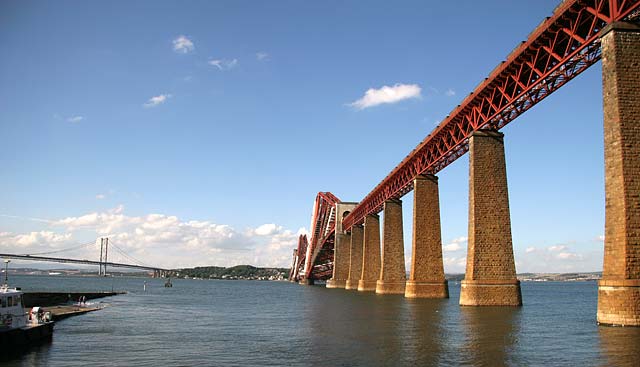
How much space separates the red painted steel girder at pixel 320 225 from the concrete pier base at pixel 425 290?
75962 millimetres

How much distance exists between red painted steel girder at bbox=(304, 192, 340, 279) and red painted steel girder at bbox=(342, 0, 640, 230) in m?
78.2

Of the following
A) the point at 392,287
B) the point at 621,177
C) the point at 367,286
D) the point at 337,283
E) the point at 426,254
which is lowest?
the point at 337,283

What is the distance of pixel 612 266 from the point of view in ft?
79.3

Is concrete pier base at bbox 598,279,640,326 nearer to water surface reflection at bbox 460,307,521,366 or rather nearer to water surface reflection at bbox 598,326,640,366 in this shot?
water surface reflection at bbox 598,326,640,366

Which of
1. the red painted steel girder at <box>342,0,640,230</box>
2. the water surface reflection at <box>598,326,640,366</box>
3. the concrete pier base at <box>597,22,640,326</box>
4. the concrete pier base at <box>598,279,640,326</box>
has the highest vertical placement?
the red painted steel girder at <box>342,0,640,230</box>

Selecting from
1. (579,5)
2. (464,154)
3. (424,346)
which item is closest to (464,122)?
(464,154)

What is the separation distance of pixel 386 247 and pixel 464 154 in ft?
68.0

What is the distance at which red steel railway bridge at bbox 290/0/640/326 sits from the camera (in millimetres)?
24109

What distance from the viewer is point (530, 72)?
120 ft

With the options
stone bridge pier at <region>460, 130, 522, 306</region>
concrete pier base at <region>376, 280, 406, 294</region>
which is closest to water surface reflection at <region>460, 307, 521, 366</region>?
stone bridge pier at <region>460, 130, 522, 306</region>

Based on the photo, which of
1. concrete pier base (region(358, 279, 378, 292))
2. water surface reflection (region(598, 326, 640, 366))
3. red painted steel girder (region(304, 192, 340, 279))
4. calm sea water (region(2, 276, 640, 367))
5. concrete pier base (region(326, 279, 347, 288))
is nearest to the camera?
water surface reflection (region(598, 326, 640, 366))

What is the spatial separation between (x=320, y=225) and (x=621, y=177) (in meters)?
124

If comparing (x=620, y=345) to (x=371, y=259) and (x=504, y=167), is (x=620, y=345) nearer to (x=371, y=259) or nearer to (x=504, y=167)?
(x=504, y=167)

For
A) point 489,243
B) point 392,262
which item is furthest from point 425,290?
point 489,243
